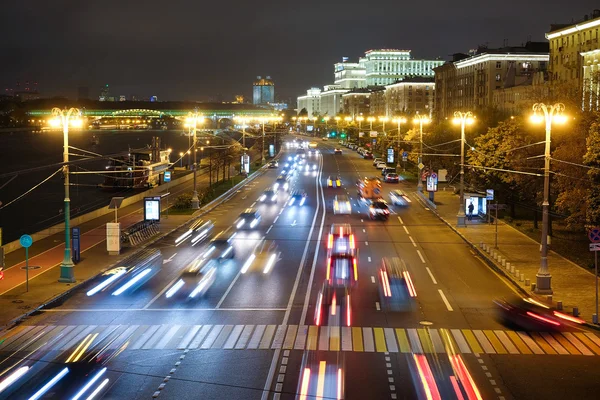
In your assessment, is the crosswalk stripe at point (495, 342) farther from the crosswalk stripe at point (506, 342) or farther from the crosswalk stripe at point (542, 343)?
the crosswalk stripe at point (542, 343)

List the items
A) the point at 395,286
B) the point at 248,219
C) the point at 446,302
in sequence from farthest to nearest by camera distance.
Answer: the point at 248,219 → the point at 395,286 → the point at 446,302

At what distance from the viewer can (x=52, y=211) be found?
93312 mm

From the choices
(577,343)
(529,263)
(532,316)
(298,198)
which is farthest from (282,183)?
(577,343)

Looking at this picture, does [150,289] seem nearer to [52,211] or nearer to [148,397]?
[148,397]

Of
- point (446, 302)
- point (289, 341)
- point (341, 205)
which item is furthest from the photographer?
point (341, 205)

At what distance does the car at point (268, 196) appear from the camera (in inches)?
2800

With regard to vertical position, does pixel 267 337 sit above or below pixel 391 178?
below

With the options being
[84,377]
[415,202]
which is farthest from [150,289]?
[415,202]

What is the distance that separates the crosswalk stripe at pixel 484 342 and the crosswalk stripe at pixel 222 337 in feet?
26.7

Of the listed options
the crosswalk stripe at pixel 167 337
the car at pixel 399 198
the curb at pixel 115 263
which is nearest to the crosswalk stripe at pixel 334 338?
the crosswalk stripe at pixel 167 337

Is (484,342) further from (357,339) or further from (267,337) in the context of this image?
(267,337)

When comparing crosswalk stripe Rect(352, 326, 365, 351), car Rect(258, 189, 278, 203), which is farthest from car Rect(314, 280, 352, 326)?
car Rect(258, 189, 278, 203)

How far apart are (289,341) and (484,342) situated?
6217mm

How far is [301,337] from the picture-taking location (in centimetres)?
2445
